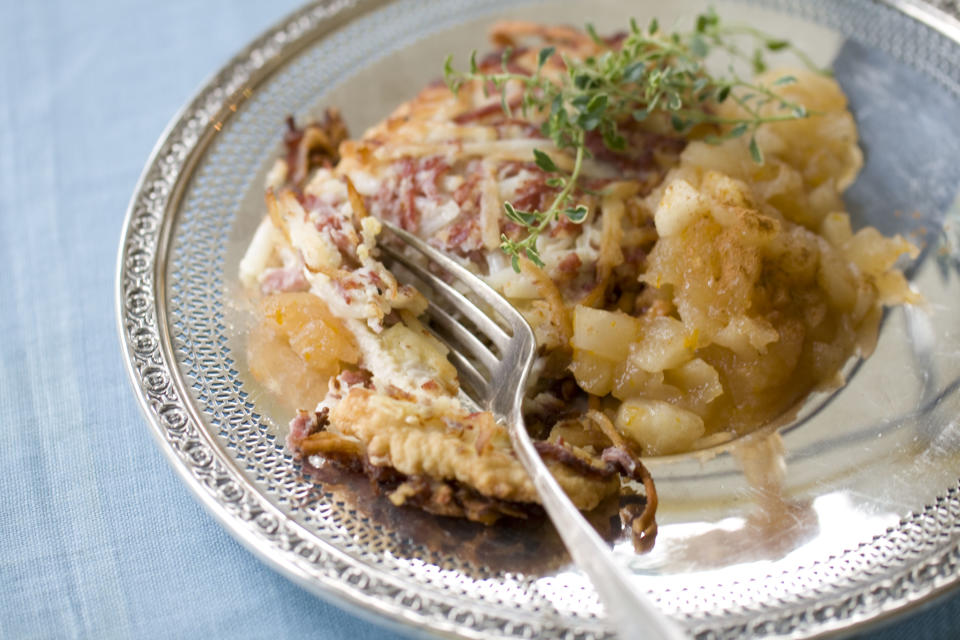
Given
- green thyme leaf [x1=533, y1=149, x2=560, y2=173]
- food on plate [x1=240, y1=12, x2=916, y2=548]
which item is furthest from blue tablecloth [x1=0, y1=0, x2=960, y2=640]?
green thyme leaf [x1=533, y1=149, x2=560, y2=173]

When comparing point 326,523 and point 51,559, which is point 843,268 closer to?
point 326,523

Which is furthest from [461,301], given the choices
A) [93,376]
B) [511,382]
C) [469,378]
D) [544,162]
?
[93,376]

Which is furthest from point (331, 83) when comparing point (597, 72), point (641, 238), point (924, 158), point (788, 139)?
point (924, 158)

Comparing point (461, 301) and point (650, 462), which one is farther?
point (461, 301)

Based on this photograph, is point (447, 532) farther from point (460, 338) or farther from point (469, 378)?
point (460, 338)

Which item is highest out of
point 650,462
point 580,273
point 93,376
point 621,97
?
point 621,97
